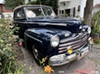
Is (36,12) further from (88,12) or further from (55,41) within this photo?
(88,12)

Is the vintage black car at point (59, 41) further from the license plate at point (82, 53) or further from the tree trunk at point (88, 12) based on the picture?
the tree trunk at point (88, 12)

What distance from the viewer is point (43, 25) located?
10.2ft

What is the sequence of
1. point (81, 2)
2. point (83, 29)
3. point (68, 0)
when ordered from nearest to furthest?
point (83, 29) → point (81, 2) → point (68, 0)

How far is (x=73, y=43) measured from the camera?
2529 millimetres

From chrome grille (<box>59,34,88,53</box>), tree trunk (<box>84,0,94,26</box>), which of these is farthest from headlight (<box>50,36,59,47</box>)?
tree trunk (<box>84,0,94,26</box>)

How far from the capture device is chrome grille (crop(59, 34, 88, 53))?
7.78 feet

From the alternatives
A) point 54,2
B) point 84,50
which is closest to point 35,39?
point 84,50

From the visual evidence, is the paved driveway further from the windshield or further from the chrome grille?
the windshield

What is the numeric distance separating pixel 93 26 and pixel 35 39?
3.54 metres

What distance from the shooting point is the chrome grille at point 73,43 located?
7.78 feet

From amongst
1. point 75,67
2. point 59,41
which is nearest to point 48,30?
point 59,41

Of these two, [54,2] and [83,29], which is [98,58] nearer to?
[83,29]

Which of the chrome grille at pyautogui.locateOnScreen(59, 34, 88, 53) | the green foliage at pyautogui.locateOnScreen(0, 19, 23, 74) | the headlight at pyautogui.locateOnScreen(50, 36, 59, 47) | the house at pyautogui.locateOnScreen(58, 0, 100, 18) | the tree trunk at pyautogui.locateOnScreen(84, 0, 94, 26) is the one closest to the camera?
the green foliage at pyautogui.locateOnScreen(0, 19, 23, 74)

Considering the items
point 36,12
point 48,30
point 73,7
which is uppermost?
point 73,7
